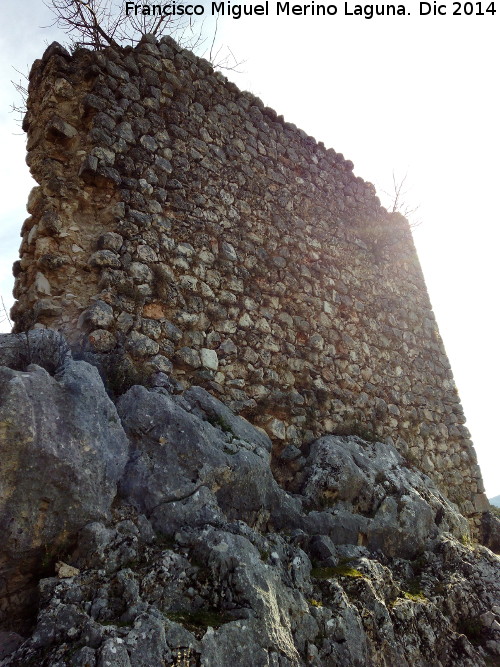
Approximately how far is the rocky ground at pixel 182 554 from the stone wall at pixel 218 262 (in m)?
0.52

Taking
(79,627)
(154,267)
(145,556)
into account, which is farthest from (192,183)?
(79,627)

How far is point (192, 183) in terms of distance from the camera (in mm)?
4355

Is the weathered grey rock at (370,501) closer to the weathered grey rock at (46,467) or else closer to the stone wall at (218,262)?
the stone wall at (218,262)

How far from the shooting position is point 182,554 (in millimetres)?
2486

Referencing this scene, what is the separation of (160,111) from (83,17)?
122 cm

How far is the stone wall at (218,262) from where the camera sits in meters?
3.58

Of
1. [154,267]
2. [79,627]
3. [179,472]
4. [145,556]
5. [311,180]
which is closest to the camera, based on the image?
[79,627]

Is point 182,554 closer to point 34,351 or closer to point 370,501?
point 34,351

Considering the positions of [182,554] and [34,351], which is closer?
[182,554]

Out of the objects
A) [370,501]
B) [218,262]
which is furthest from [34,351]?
[370,501]

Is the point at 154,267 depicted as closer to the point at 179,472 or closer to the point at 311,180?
the point at 179,472

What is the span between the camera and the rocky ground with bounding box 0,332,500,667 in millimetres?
2066

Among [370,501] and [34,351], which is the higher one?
[34,351]

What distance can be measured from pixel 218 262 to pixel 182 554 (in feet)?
8.13
